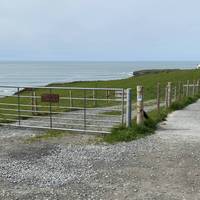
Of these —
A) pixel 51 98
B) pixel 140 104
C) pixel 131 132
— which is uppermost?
pixel 51 98

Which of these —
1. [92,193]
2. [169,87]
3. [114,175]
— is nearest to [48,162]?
[114,175]

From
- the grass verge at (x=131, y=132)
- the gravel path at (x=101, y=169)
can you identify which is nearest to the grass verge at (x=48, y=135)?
the gravel path at (x=101, y=169)

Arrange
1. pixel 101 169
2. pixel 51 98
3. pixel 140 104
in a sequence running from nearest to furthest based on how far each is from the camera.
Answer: pixel 101 169 → pixel 140 104 → pixel 51 98

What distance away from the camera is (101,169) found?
817 centimetres

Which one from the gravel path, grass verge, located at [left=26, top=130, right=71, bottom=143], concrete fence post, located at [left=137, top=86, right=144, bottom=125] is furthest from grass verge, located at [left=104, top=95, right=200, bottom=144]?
grass verge, located at [left=26, top=130, right=71, bottom=143]

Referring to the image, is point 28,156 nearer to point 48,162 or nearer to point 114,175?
point 48,162

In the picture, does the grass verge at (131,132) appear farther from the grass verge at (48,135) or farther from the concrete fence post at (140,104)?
the grass verge at (48,135)

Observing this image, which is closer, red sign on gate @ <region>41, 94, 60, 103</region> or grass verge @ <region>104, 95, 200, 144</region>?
grass verge @ <region>104, 95, 200, 144</region>

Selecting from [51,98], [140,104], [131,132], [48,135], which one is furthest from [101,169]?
[51,98]

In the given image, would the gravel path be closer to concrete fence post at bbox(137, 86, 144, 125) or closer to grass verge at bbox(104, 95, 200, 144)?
grass verge at bbox(104, 95, 200, 144)

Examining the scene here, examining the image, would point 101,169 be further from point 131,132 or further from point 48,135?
point 48,135

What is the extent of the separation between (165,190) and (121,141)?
4.14 meters

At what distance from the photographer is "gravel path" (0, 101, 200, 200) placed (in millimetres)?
6750

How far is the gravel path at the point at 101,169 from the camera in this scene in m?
6.75
